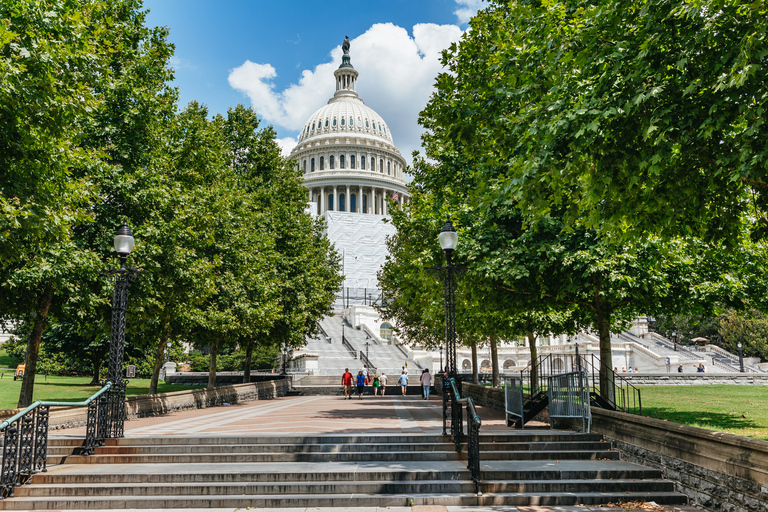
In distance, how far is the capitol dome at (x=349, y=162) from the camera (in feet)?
436

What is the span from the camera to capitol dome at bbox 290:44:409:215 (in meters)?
133

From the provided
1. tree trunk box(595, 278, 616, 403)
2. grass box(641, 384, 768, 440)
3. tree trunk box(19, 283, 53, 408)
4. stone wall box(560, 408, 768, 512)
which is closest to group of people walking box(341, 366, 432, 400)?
grass box(641, 384, 768, 440)

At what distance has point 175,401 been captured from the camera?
22.7 metres

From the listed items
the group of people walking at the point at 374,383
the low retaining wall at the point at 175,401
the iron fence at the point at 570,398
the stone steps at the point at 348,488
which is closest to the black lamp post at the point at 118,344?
the stone steps at the point at 348,488

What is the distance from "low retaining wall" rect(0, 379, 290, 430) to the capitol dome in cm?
9830

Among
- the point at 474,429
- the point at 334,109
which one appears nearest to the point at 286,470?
the point at 474,429

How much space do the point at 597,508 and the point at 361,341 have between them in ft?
175

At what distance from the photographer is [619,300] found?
14961 millimetres

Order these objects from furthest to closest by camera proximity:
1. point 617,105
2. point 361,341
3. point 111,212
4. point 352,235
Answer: point 352,235
point 361,341
point 111,212
point 617,105

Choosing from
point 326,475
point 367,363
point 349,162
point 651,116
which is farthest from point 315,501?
point 349,162

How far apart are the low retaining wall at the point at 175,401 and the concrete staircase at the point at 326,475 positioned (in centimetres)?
386

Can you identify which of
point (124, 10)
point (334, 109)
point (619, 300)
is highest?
point (334, 109)

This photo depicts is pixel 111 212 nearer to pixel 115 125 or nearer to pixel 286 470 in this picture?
pixel 115 125

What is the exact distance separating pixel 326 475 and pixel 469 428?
2.56m
